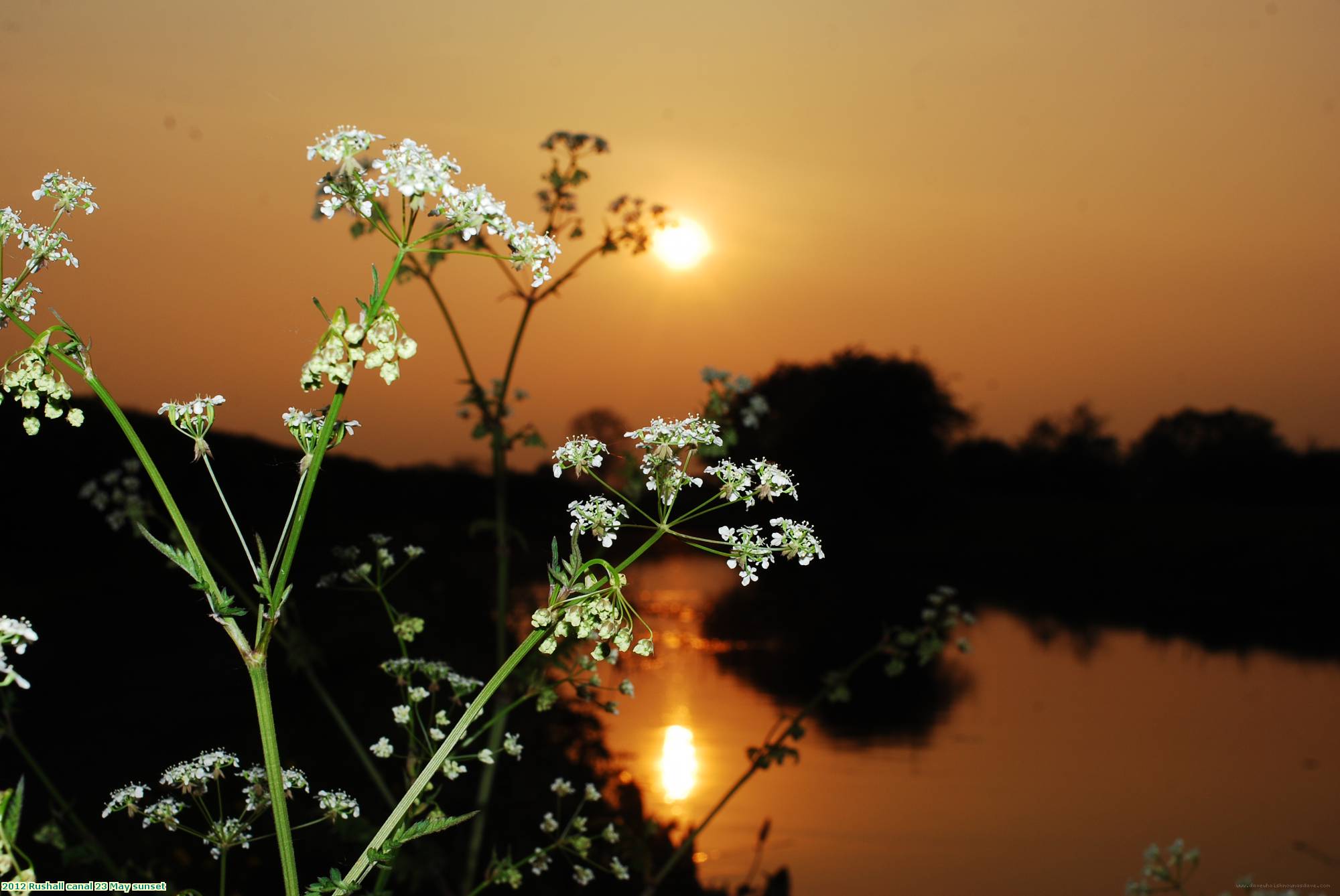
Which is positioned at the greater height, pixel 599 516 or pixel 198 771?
pixel 599 516

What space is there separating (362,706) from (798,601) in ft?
50.7

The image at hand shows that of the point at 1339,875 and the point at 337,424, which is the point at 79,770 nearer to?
A: the point at 337,424

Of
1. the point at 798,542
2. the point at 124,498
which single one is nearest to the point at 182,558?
the point at 798,542

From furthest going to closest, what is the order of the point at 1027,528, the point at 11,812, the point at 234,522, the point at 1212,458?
1. the point at 1212,458
2. the point at 1027,528
3. the point at 234,522
4. the point at 11,812

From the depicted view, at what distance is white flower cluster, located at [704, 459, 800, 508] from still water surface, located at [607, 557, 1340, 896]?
16.9ft

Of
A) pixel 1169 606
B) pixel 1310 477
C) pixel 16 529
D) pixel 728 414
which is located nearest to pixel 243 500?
pixel 16 529

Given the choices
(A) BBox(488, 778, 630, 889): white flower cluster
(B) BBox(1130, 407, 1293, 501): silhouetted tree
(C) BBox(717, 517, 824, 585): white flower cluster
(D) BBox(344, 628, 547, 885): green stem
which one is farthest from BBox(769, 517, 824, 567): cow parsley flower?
(B) BBox(1130, 407, 1293, 501): silhouetted tree

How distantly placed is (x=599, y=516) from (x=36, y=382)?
69 centimetres

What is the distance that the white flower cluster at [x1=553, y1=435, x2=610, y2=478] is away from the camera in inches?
59.8

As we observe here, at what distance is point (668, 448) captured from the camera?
142cm

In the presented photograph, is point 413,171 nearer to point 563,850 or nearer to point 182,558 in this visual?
point 182,558

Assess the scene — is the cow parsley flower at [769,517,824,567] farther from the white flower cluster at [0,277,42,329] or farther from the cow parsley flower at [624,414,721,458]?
the white flower cluster at [0,277,42,329]

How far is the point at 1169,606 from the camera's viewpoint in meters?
24.9

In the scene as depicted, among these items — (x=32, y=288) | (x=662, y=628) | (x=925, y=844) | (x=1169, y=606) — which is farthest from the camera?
(x=1169, y=606)
